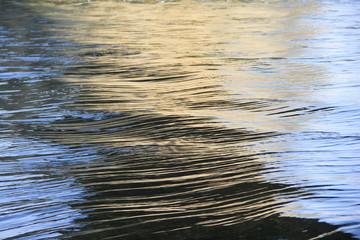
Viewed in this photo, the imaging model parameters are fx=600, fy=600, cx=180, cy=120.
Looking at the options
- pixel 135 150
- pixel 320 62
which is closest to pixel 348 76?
pixel 320 62

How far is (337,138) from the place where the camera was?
3.29 metres

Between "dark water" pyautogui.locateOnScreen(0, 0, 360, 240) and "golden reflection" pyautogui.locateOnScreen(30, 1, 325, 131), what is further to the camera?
"golden reflection" pyautogui.locateOnScreen(30, 1, 325, 131)

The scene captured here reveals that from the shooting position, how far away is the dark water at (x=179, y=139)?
2191 millimetres

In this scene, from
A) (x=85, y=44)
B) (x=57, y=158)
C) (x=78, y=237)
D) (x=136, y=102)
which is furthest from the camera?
(x=85, y=44)

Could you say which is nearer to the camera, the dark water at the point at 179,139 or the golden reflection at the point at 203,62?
the dark water at the point at 179,139

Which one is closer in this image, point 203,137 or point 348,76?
point 203,137

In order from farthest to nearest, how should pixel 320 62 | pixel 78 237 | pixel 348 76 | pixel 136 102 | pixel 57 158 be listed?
pixel 320 62 < pixel 348 76 < pixel 136 102 < pixel 57 158 < pixel 78 237

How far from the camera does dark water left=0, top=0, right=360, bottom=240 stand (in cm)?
219

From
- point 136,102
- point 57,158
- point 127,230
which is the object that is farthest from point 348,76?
point 127,230

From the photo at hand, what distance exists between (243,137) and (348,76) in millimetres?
2338

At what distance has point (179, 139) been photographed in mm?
3301

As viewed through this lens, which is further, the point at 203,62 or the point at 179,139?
the point at 203,62

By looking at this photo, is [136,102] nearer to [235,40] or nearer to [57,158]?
[57,158]

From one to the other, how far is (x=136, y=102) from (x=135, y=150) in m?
1.20
